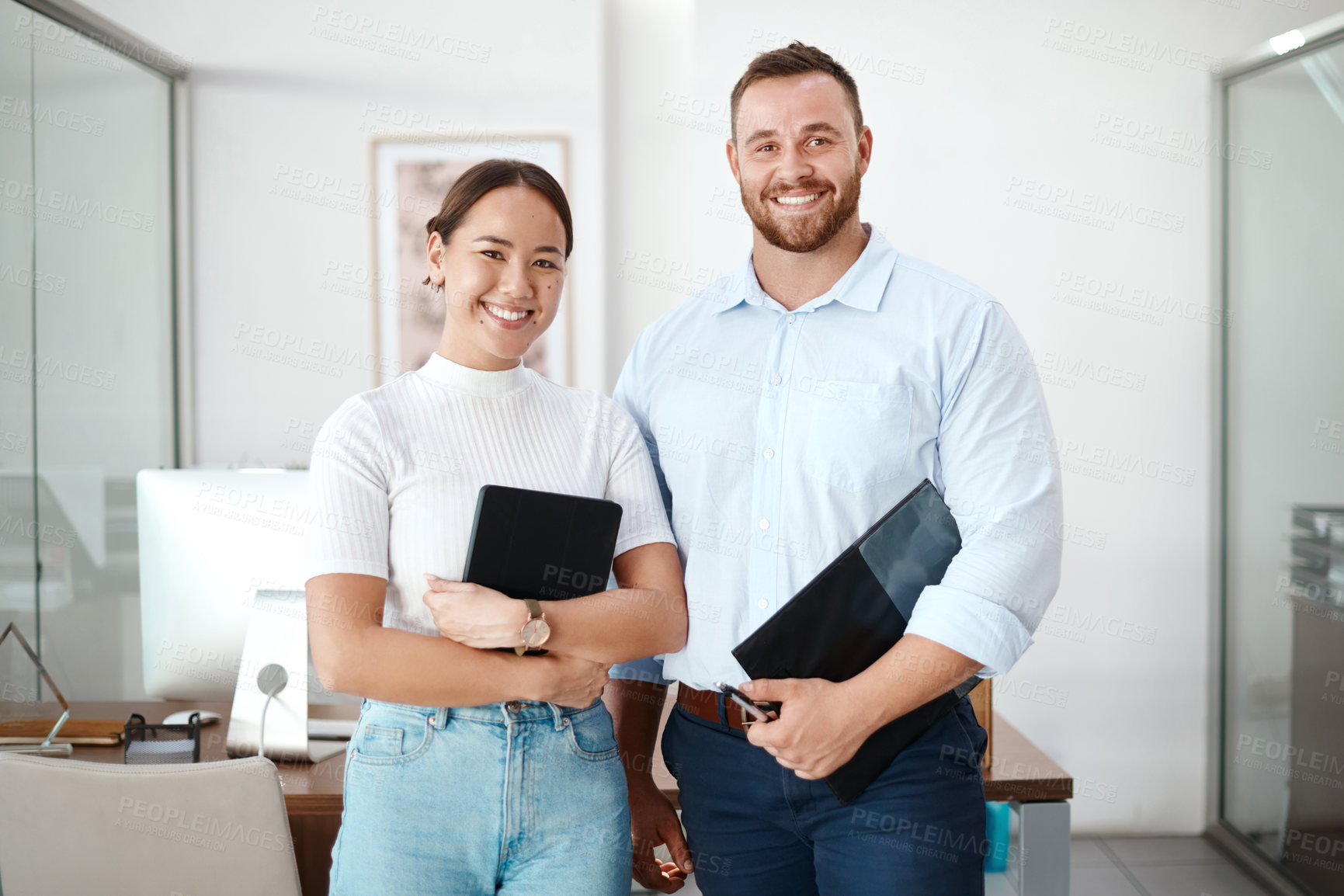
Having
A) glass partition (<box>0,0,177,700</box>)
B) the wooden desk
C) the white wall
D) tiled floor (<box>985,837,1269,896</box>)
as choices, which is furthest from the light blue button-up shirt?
tiled floor (<box>985,837,1269,896</box>)

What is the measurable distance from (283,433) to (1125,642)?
318 cm

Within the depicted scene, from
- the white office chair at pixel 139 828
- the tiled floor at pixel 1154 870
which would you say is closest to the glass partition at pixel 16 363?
the white office chair at pixel 139 828

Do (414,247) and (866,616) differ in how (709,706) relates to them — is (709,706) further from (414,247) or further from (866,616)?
(414,247)

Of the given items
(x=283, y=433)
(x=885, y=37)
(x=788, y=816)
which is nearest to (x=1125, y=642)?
(x=885, y=37)

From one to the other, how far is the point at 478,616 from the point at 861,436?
1.93 ft

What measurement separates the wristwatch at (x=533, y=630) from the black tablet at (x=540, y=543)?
5 centimetres

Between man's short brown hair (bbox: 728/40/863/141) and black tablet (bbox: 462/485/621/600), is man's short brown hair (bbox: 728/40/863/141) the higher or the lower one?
the higher one

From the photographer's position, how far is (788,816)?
1.38 meters

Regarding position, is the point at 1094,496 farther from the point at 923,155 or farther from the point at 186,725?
the point at 186,725

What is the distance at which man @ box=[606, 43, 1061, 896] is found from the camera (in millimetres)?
1271

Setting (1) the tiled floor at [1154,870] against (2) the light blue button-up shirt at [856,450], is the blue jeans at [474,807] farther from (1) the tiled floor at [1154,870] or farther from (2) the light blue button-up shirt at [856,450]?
(1) the tiled floor at [1154,870]

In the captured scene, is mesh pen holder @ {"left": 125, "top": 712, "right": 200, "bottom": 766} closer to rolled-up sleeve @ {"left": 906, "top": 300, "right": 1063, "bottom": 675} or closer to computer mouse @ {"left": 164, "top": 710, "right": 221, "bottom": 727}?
computer mouse @ {"left": 164, "top": 710, "right": 221, "bottom": 727}

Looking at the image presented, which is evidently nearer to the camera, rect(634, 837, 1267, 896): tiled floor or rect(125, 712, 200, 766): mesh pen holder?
rect(125, 712, 200, 766): mesh pen holder

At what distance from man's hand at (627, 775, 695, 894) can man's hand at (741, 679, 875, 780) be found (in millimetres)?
378
